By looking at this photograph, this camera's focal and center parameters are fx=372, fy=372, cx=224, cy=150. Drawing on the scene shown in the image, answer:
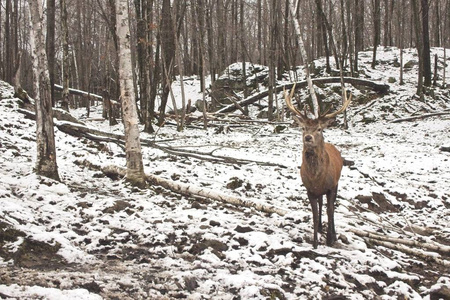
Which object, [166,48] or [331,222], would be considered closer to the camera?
[331,222]

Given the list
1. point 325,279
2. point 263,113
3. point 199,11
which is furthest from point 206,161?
point 199,11

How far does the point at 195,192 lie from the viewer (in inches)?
265

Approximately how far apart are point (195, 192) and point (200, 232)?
70.0 inches

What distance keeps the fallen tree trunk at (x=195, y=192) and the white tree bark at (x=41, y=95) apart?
1.50 meters

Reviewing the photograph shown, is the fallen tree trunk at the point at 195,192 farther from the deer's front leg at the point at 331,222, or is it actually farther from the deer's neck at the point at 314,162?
the deer's neck at the point at 314,162

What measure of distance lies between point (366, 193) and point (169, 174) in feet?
13.7

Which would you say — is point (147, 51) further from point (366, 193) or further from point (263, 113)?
point (366, 193)

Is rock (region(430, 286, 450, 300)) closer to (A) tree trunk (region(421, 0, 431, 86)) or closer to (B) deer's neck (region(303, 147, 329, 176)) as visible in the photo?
(B) deer's neck (region(303, 147, 329, 176))

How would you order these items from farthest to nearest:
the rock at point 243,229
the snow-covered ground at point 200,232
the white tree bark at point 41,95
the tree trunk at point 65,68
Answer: the tree trunk at point 65,68
the white tree bark at point 41,95
the rock at point 243,229
the snow-covered ground at point 200,232

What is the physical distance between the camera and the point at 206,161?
31.3ft

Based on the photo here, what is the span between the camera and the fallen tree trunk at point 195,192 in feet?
20.5

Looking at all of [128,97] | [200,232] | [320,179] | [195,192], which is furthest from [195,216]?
[128,97]

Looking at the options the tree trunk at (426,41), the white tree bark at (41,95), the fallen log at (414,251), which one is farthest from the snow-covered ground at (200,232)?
the tree trunk at (426,41)

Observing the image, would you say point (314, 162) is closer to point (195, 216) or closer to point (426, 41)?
point (195, 216)
